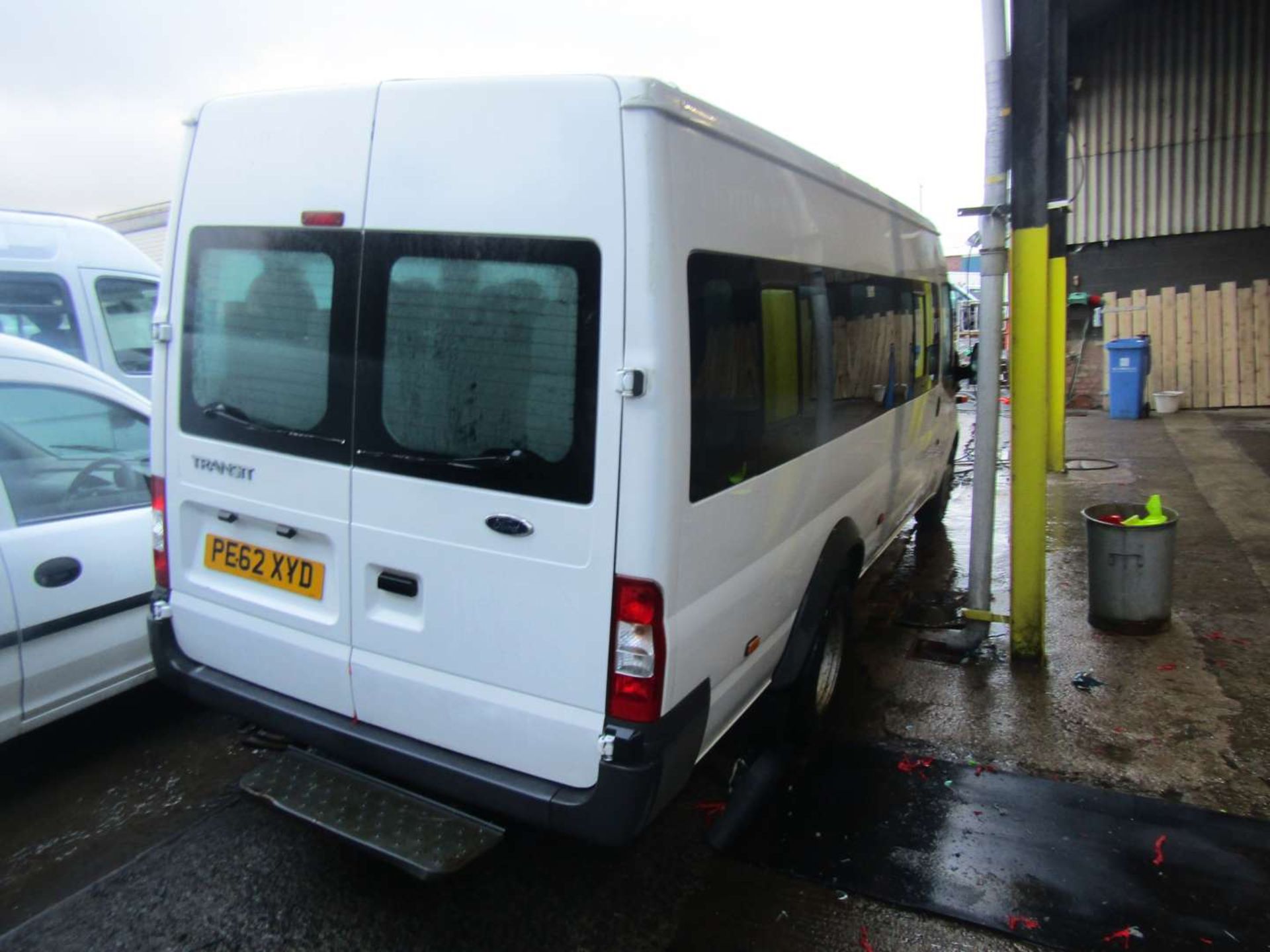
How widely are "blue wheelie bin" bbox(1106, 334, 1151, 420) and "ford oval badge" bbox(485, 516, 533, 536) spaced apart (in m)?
12.4

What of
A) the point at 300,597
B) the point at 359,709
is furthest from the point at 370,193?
the point at 359,709

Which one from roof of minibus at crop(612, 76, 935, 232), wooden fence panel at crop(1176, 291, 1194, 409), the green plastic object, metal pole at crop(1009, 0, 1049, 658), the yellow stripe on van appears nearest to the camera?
roof of minibus at crop(612, 76, 935, 232)

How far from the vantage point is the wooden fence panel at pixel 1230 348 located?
12594mm

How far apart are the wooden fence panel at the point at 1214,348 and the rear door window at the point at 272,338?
1354cm

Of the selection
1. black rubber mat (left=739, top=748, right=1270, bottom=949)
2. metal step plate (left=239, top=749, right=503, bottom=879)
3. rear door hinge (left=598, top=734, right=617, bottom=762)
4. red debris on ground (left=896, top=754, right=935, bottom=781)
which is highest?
rear door hinge (left=598, top=734, right=617, bottom=762)

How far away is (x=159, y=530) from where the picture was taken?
Result: 10.9ft

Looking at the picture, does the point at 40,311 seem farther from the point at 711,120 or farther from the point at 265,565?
the point at 711,120

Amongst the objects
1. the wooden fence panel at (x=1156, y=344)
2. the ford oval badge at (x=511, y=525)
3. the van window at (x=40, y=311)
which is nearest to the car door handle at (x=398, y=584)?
the ford oval badge at (x=511, y=525)

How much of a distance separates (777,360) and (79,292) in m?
6.86

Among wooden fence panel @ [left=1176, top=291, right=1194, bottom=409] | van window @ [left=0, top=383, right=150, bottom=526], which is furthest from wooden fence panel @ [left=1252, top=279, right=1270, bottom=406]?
van window @ [left=0, top=383, right=150, bottom=526]

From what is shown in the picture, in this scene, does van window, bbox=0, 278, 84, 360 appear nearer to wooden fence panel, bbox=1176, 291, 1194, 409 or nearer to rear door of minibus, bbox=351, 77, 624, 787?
rear door of minibus, bbox=351, 77, 624, 787

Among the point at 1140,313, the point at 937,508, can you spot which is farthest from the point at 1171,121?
the point at 937,508

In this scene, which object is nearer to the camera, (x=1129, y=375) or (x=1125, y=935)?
Answer: (x=1125, y=935)

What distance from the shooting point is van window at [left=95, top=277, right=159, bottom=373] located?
7824 millimetres
